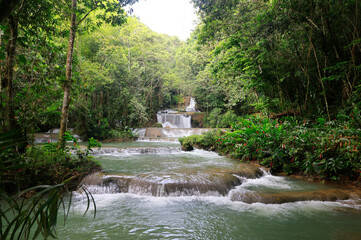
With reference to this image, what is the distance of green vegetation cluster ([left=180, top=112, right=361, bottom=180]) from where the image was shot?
17.1 ft

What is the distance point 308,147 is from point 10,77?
26.5 feet

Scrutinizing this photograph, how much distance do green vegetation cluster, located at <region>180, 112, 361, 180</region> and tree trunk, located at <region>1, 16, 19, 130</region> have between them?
7.57 meters

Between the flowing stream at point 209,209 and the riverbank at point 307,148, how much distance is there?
1.93ft

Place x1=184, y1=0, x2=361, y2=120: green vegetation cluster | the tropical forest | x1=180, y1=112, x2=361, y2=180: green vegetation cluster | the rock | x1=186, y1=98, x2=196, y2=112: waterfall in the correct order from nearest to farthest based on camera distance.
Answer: the tropical forest
x1=180, y1=112, x2=361, y2=180: green vegetation cluster
x1=184, y1=0, x2=361, y2=120: green vegetation cluster
the rock
x1=186, y1=98, x2=196, y2=112: waterfall

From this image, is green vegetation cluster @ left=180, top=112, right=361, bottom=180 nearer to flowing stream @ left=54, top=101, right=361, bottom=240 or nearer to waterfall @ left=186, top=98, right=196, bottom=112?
flowing stream @ left=54, top=101, right=361, bottom=240

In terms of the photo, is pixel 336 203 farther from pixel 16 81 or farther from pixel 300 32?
pixel 16 81

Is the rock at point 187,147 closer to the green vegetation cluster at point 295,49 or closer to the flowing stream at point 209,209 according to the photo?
the green vegetation cluster at point 295,49

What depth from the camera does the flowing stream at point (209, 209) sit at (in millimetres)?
3295

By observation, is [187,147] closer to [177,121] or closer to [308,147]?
[308,147]

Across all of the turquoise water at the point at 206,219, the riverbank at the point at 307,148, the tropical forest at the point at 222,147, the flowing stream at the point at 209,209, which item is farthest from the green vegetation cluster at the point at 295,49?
the turquoise water at the point at 206,219

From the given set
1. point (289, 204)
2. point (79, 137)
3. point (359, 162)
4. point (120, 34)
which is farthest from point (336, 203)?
point (120, 34)

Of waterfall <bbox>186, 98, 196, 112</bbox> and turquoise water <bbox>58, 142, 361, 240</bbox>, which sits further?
waterfall <bbox>186, 98, 196, 112</bbox>

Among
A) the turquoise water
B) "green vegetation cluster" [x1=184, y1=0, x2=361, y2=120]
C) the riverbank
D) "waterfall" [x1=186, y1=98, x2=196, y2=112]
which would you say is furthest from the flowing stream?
"waterfall" [x1=186, y1=98, x2=196, y2=112]

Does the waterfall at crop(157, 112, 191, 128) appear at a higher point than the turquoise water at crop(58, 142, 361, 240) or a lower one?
higher
